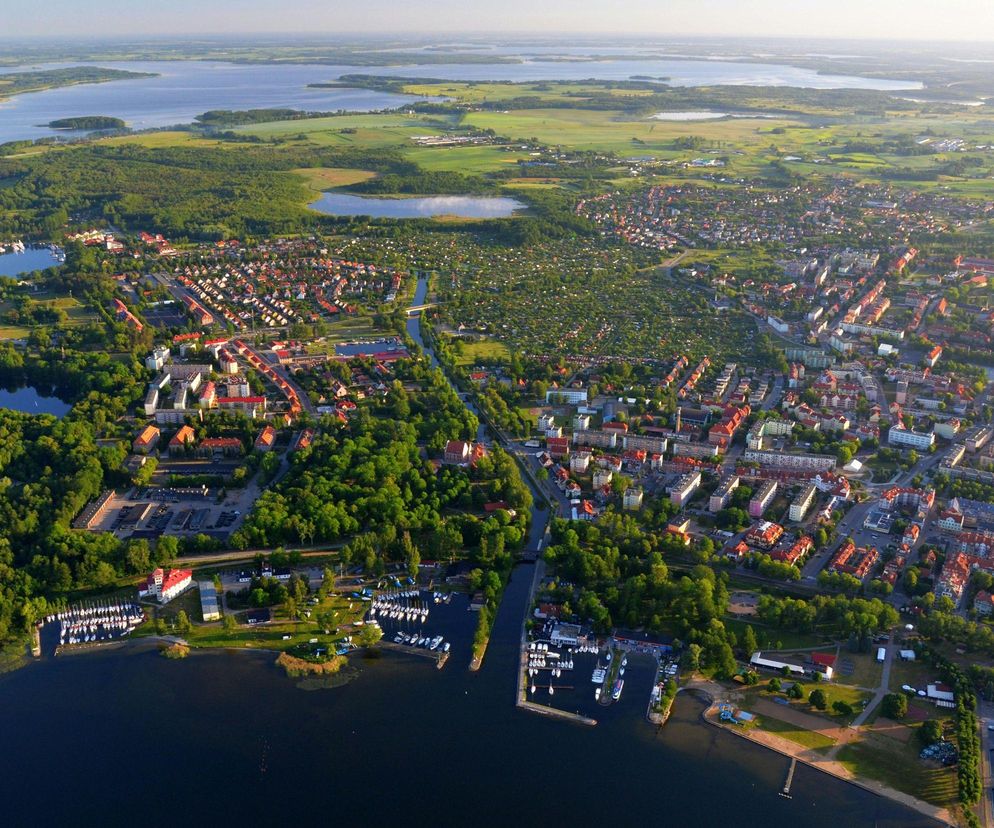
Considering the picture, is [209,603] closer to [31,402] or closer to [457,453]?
[457,453]

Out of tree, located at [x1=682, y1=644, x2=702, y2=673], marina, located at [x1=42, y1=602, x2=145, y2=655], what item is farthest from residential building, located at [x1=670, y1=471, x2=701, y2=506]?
marina, located at [x1=42, y1=602, x2=145, y2=655]

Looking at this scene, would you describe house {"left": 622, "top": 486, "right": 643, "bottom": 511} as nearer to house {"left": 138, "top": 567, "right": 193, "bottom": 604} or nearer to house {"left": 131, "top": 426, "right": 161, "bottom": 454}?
house {"left": 138, "top": 567, "right": 193, "bottom": 604}

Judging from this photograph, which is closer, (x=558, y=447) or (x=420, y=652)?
(x=420, y=652)

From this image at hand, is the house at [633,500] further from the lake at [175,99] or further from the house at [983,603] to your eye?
the lake at [175,99]

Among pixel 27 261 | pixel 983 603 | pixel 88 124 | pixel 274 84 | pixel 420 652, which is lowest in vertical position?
pixel 420 652

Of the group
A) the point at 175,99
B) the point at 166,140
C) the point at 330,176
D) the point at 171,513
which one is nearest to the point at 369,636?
the point at 171,513

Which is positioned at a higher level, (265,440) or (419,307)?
(419,307)

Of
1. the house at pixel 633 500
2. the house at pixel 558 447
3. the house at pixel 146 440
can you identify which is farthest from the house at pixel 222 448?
the house at pixel 633 500
